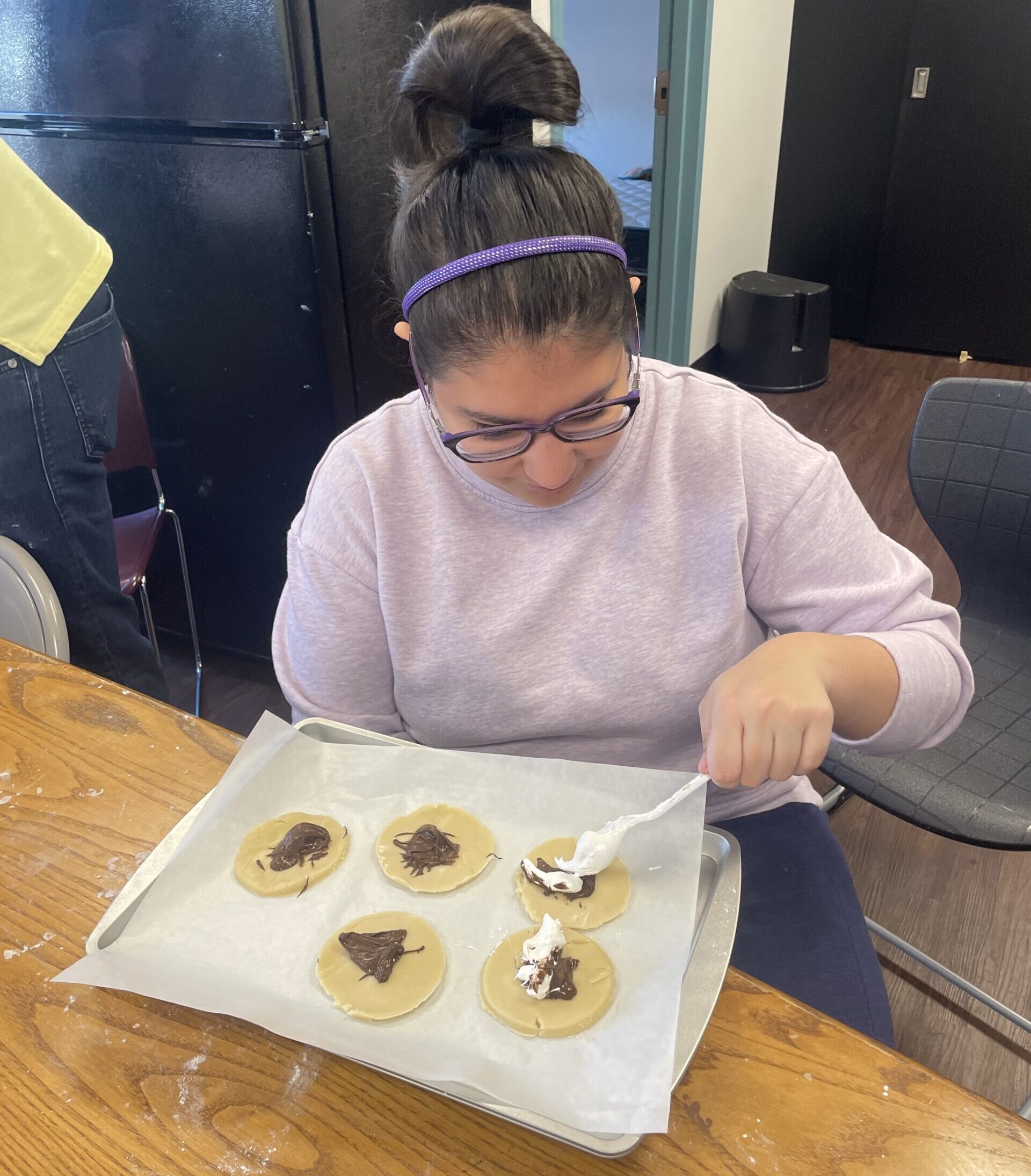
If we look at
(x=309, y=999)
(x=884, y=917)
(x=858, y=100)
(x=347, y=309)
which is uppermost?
(x=858, y=100)

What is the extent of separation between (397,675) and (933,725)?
1.75 ft

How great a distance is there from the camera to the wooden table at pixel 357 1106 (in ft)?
1.68

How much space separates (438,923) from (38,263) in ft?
3.91

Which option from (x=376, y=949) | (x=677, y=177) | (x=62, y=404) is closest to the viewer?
(x=376, y=949)

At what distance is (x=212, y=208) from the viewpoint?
5.69 feet

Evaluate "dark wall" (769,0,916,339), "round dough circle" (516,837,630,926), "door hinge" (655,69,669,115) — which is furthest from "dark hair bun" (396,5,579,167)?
"dark wall" (769,0,916,339)

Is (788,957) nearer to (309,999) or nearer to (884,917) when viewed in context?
(309,999)

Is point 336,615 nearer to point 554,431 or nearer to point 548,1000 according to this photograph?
point 554,431

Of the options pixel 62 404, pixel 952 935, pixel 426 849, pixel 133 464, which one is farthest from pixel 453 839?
pixel 133 464

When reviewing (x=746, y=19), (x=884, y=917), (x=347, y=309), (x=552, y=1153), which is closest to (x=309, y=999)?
(x=552, y=1153)

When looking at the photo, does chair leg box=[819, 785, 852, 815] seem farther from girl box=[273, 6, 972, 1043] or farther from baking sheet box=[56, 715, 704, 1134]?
baking sheet box=[56, 715, 704, 1134]

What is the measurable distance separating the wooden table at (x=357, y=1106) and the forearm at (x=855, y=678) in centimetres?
27

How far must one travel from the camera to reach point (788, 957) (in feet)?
2.72

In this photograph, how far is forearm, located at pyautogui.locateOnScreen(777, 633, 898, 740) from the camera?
2.53ft
